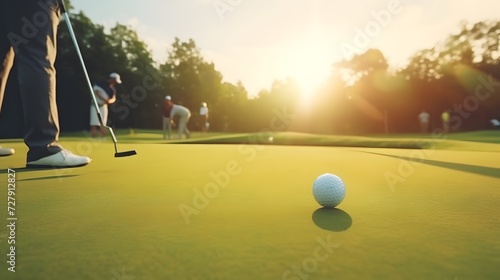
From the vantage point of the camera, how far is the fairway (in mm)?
1121

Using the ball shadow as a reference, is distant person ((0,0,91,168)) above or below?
above

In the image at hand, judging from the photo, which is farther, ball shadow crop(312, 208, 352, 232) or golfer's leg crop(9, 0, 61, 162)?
golfer's leg crop(9, 0, 61, 162)

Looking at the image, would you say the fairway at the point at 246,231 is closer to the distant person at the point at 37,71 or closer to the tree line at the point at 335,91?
the distant person at the point at 37,71

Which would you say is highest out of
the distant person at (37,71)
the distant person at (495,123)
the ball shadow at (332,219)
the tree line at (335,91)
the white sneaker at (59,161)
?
the tree line at (335,91)

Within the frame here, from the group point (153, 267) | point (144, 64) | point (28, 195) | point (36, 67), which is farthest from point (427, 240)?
point (144, 64)

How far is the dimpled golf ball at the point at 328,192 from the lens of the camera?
208 centimetres

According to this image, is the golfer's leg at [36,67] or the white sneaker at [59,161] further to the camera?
the white sneaker at [59,161]

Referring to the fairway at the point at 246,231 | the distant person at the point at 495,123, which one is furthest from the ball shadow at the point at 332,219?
the distant person at the point at 495,123

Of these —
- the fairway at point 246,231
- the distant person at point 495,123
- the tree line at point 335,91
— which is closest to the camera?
the fairway at point 246,231

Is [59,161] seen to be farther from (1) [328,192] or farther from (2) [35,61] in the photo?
(1) [328,192]

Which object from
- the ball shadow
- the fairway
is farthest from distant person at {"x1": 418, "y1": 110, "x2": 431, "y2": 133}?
the ball shadow

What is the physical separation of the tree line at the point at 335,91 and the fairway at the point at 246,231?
24643 mm

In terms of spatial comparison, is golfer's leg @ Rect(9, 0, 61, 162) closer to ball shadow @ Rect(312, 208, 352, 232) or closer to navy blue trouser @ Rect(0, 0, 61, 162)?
navy blue trouser @ Rect(0, 0, 61, 162)

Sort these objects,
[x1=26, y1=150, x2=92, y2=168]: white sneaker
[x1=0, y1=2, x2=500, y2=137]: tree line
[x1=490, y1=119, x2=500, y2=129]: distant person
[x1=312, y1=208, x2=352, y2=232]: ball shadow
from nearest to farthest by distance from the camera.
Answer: [x1=312, y1=208, x2=352, y2=232]: ball shadow < [x1=26, y1=150, x2=92, y2=168]: white sneaker < [x1=490, y1=119, x2=500, y2=129]: distant person < [x1=0, y1=2, x2=500, y2=137]: tree line
